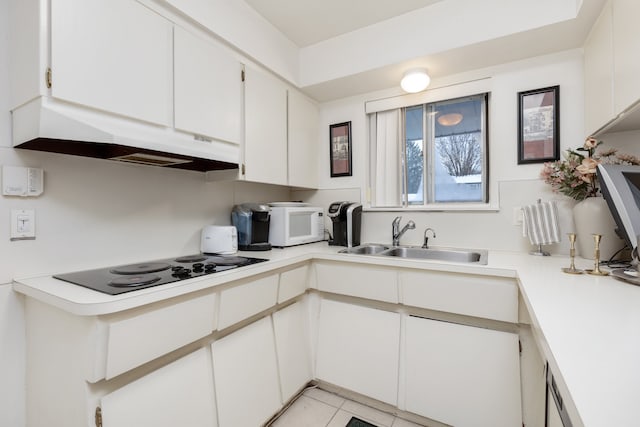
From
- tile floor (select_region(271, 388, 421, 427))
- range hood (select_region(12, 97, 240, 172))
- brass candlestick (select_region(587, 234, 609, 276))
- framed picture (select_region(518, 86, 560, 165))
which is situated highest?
framed picture (select_region(518, 86, 560, 165))

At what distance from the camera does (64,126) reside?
105cm

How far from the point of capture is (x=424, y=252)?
6.73 feet

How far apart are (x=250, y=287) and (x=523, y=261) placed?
57.0 inches

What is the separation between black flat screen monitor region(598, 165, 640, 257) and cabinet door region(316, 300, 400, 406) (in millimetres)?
1073

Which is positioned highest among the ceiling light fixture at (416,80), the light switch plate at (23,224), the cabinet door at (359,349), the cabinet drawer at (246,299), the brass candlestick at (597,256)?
the ceiling light fixture at (416,80)

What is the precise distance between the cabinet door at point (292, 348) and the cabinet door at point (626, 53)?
1879 millimetres

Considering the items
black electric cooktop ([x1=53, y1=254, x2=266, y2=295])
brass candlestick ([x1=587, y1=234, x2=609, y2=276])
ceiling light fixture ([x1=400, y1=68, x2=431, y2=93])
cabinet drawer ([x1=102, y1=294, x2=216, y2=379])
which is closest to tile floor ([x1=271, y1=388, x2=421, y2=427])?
cabinet drawer ([x1=102, y1=294, x2=216, y2=379])

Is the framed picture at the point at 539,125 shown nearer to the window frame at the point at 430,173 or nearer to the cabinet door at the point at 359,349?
the window frame at the point at 430,173

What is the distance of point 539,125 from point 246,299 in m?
2.02

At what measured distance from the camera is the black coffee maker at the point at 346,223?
86.7 inches

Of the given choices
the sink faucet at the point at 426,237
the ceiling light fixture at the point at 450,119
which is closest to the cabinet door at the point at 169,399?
the sink faucet at the point at 426,237

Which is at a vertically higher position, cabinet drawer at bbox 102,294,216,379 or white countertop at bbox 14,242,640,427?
white countertop at bbox 14,242,640,427

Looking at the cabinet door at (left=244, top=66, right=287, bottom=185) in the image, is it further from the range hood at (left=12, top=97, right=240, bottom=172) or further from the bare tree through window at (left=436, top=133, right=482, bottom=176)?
the bare tree through window at (left=436, top=133, right=482, bottom=176)

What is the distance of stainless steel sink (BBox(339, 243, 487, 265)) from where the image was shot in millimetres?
1920
